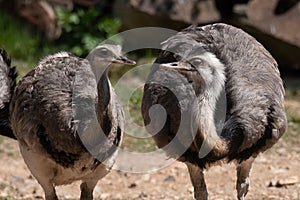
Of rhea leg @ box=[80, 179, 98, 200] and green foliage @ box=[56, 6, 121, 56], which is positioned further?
green foliage @ box=[56, 6, 121, 56]

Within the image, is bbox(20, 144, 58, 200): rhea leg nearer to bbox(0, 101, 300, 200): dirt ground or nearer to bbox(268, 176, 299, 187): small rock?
bbox(0, 101, 300, 200): dirt ground

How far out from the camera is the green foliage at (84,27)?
10500 mm


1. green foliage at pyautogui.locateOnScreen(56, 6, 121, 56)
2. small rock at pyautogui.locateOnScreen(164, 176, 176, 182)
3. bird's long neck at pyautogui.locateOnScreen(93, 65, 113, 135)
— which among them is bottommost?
green foliage at pyautogui.locateOnScreen(56, 6, 121, 56)

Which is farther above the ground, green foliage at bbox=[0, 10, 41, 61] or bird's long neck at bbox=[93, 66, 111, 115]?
bird's long neck at bbox=[93, 66, 111, 115]

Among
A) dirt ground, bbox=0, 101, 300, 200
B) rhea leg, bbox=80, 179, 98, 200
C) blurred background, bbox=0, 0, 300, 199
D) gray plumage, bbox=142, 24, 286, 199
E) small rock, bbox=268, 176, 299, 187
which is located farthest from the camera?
blurred background, bbox=0, 0, 300, 199

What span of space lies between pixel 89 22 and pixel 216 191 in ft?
14.3

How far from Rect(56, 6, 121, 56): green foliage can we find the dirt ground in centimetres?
285

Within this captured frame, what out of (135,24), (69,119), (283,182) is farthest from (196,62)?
(135,24)

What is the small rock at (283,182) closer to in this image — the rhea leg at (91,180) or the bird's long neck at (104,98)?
the rhea leg at (91,180)

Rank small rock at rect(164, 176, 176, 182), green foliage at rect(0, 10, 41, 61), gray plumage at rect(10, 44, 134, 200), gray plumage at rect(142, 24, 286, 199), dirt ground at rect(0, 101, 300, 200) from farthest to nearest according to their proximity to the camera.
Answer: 1. green foliage at rect(0, 10, 41, 61)
2. small rock at rect(164, 176, 176, 182)
3. dirt ground at rect(0, 101, 300, 200)
4. gray plumage at rect(142, 24, 286, 199)
5. gray plumage at rect(10, 44, 134, 200)

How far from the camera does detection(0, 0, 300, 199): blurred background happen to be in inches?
381

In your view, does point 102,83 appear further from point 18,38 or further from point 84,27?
point 18,38

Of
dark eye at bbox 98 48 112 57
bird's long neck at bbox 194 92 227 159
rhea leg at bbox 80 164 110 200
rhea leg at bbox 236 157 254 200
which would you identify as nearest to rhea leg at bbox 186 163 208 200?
rhea leg at bbox 236 157 254 200

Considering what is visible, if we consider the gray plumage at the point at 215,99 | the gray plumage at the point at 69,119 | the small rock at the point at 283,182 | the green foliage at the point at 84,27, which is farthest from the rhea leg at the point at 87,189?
the green foliage at the point at 84,27
